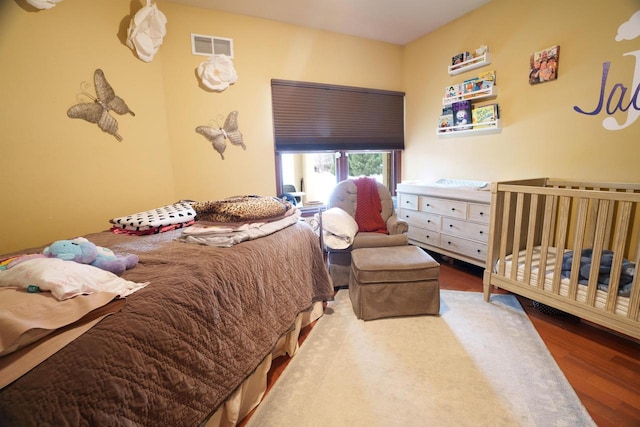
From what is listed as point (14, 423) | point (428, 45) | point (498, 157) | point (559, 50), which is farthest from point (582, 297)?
point (428, 45)

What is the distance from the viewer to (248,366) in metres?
1.23

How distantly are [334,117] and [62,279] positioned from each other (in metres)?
2.86

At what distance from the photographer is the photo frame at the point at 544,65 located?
7.30 ft

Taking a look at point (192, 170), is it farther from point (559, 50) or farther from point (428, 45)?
point (559, 50)

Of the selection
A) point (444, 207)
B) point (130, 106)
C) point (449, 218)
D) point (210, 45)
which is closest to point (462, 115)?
point (444, 207)

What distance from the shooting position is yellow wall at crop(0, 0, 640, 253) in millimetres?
1784

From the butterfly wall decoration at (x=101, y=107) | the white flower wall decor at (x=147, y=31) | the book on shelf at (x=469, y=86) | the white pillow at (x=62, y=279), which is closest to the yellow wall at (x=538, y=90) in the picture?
the book on shelf at (x=469, y=86)

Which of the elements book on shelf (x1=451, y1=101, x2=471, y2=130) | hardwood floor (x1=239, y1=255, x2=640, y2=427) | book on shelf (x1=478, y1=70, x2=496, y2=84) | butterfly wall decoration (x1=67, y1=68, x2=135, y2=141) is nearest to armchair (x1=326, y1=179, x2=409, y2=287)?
hardwood floor (x1=239, y1=255, x2=640, y2=427)

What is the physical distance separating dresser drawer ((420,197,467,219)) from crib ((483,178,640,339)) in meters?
0.48

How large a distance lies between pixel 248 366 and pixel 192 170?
203 centimetres

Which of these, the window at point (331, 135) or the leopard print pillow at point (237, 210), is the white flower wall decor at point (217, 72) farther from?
the leopard print pillow at point (237, 210)

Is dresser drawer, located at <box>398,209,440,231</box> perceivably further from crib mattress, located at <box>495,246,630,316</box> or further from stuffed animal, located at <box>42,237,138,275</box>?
stuffed animal, located at <box>42,237,138,275</box>

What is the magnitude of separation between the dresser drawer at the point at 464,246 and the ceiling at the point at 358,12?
220 cm

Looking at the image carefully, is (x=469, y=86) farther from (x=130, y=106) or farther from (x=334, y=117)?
(x=130, y=106)
